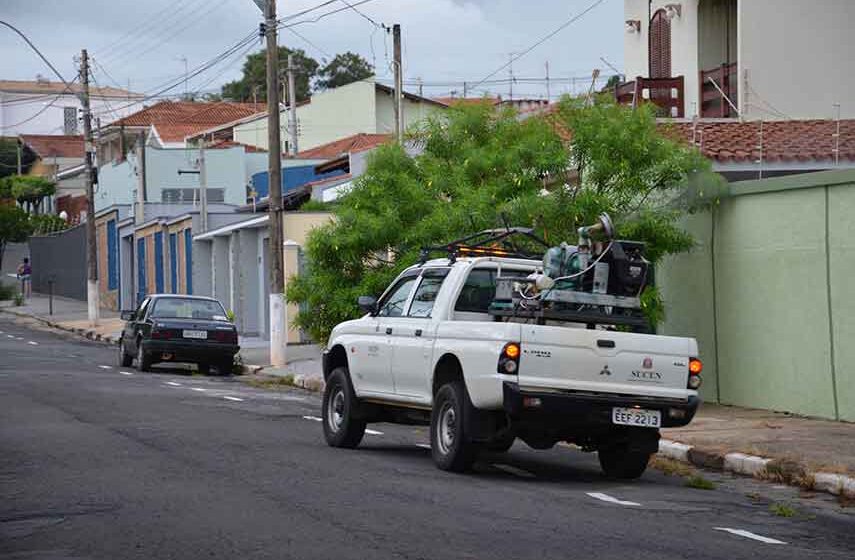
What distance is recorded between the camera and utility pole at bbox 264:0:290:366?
29422 millimetres

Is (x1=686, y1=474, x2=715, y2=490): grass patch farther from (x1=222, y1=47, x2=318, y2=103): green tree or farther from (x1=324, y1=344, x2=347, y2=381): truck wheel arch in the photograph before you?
(x1=222, y1=47, x2=318, y2=103): green tree

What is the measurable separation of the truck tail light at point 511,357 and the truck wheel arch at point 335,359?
378 cm

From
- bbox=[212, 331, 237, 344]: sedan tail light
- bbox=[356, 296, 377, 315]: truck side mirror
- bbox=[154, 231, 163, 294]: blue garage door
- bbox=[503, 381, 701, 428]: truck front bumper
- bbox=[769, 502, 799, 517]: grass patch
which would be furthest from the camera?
bbox=[154, 231, 163, 294]: blue garage door

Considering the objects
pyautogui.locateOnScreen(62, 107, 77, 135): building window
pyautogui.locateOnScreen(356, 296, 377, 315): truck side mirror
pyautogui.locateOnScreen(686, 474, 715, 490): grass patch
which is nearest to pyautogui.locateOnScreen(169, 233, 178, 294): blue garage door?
pyautogui.locateOnScreen(356, 296, 377, 315): truck side mirror

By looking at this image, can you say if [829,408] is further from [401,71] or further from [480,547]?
[401,71]

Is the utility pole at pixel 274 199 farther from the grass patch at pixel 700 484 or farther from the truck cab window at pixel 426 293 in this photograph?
the grass patch at pixel 700 484

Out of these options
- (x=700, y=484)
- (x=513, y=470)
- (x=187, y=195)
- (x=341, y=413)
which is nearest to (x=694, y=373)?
(x=700, y=484)

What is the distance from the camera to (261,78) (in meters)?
97.9

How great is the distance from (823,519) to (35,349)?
94.9 ft

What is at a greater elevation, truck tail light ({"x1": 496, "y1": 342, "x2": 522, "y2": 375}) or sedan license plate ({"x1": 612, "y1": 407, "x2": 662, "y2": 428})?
truck tail light ({"x1": 496, "y1": 342, "x2": 522, "y2": 375})

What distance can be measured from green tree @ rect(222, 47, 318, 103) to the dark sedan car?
5980cm

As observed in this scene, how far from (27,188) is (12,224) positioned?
898 centimetres

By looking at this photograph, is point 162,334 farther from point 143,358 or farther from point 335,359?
point 335,359

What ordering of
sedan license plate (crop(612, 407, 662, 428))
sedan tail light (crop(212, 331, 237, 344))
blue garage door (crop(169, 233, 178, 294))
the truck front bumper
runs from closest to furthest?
the truck front bumper → sedan license plate (crop(612, 407, 662, 428)) → sedan tail light (crop(212, 331, 237, 344)) → blue garage door (crop(169, 233, 178, 294))
